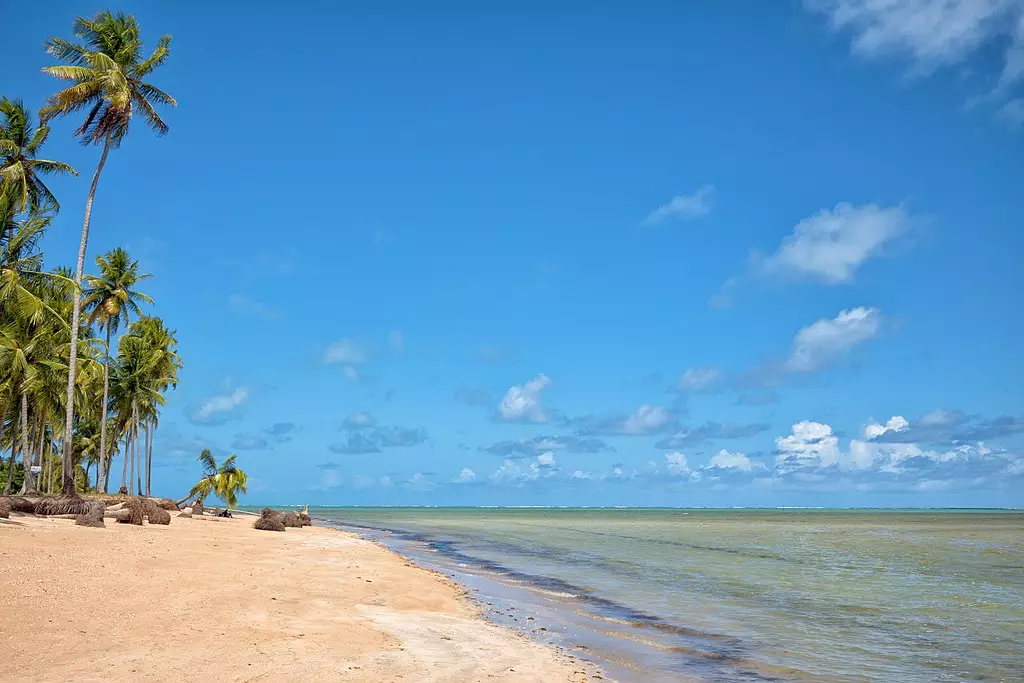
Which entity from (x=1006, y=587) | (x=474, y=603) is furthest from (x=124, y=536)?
(x=1006, y=587)

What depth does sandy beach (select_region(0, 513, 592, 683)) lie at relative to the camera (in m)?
7.85

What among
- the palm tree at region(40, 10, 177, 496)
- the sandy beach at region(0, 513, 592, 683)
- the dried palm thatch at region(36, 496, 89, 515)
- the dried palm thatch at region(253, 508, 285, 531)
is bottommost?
the dried palm thatch at region(253, 508, 285, 531)

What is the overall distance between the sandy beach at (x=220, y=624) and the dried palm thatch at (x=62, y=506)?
645 cm

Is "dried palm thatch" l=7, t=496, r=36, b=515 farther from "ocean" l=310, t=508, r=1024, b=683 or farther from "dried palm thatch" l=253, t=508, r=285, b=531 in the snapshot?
"ocean" l=310, t=508, r=1024, b=683

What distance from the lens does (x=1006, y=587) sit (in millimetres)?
22609

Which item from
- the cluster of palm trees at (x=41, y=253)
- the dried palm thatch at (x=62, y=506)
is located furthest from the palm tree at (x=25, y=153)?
the dried palm thatch at (x=62, y=506)

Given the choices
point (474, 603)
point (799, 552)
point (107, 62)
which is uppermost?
point (107, 62)

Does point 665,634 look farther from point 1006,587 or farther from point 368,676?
point 1006,587

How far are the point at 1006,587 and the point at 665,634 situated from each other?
16.4m

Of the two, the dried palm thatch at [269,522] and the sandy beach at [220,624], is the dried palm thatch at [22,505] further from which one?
the dried palm thatch at [269,522]

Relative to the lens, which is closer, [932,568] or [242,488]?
[932,568]

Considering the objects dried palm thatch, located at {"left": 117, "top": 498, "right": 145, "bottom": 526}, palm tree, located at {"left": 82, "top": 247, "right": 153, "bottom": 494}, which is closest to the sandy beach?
dried palm thatch, located at {"left": 117, "top": 498, "right": 145, "bottom": 526}

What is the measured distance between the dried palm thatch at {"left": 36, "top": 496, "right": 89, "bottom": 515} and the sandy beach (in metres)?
6.45

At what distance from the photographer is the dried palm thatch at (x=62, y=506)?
23188 millimetres
